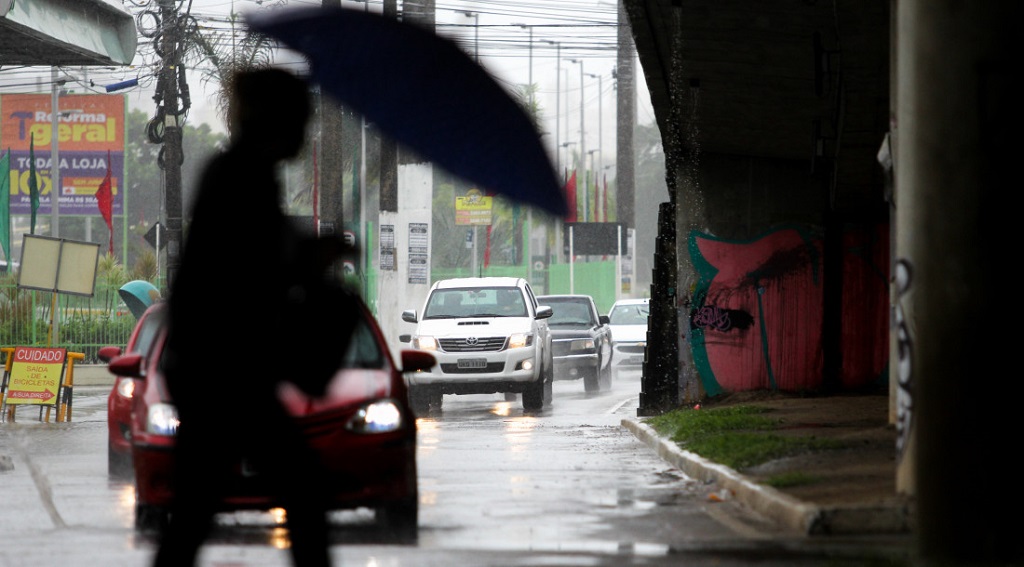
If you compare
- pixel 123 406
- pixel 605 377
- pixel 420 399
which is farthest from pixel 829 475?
pixel 605 377

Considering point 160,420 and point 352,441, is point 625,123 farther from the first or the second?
point 352,441

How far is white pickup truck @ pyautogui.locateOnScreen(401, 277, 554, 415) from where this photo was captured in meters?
21.8

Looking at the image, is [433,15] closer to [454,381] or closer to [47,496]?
[47,496]

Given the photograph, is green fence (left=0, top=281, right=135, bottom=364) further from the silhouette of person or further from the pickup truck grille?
the silhouette of person

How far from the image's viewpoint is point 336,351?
4.43m

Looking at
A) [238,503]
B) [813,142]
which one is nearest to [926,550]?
[238,503]

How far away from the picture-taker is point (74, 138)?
61719mm

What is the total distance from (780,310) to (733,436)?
5.22 meters

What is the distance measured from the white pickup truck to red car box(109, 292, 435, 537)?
12.5 m

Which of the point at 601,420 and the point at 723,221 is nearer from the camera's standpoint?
the point at 723,221

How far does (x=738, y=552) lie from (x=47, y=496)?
564 cm

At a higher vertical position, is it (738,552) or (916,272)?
(916,272)

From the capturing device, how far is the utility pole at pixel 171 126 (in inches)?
1142

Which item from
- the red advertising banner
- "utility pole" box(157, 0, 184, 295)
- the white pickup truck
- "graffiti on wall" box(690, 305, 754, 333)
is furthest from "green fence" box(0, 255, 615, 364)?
the red advertising banner
